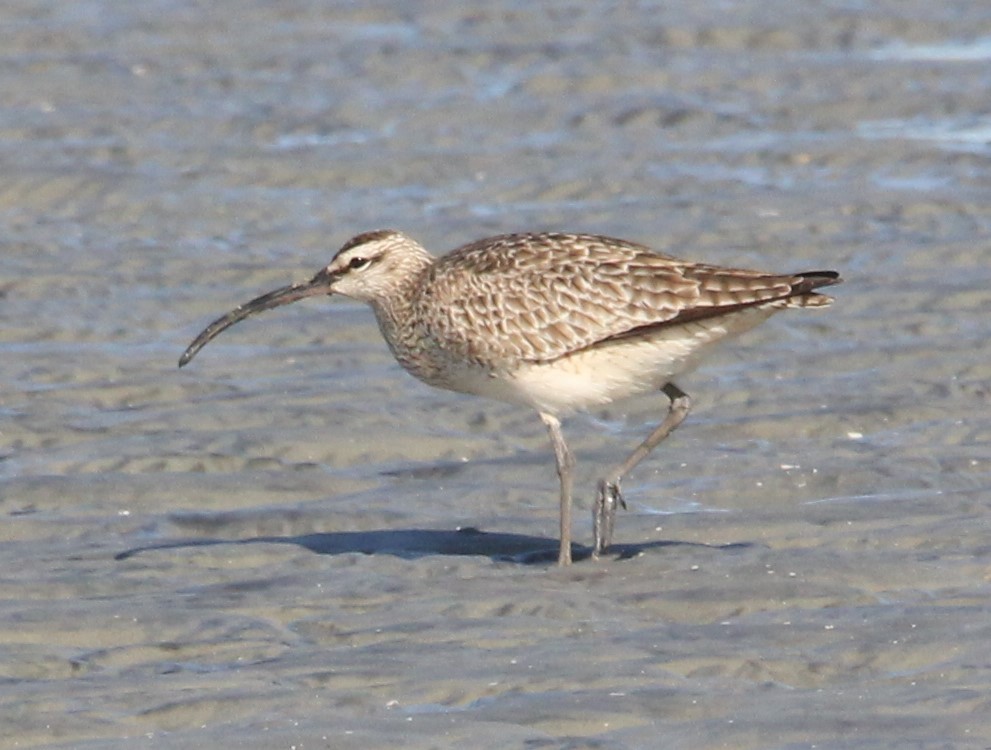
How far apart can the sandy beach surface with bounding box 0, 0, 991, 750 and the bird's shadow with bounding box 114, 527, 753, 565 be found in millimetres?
26

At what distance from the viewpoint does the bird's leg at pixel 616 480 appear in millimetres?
A: 8195

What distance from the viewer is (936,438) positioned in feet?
30.4

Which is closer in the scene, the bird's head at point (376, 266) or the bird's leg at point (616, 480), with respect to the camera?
the bird's leg at point (616, 480)

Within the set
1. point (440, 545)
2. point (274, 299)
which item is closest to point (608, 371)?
point (440, 545)

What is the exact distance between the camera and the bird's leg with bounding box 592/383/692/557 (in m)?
8.20

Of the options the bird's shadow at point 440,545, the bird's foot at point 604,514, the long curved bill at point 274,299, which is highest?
the long curved bill at point 274,299

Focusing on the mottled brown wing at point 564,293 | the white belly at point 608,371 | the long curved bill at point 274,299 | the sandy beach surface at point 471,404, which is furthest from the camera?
the long curved bill at point 274,299

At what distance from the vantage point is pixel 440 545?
27.4ft

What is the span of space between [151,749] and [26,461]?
3.24 meters

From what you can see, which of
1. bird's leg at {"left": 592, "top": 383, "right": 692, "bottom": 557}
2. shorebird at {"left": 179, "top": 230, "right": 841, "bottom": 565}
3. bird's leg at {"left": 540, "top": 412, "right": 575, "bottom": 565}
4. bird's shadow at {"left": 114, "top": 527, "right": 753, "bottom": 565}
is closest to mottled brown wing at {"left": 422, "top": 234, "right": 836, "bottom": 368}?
shorebird at {"left": 179, "top": 230, "right": 841, "bottom": 565}

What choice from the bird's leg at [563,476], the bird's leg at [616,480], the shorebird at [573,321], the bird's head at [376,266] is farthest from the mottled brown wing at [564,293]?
the bird's leg at [616,480]

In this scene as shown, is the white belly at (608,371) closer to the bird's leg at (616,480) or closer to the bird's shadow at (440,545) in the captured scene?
the bird's leg at (616,480)

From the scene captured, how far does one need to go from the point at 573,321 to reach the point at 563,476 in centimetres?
57

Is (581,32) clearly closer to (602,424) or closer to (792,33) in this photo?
(792,33)
